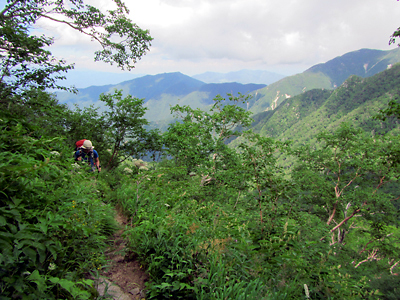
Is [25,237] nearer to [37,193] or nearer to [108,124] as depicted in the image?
[37,193]

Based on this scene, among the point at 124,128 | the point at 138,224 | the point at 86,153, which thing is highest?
the point at 124,128

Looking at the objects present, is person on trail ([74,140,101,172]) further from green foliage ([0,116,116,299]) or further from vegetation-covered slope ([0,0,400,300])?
green foliage ([0,116,116,299])

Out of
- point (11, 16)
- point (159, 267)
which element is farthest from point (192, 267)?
point (11, 16)

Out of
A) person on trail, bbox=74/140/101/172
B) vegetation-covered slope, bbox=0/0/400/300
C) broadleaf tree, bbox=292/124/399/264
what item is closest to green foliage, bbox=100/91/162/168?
vegetation-covered slope, bbox=0/0/400/300

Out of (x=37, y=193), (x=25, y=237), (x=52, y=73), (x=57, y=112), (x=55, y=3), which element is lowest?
(x=25, y=237)

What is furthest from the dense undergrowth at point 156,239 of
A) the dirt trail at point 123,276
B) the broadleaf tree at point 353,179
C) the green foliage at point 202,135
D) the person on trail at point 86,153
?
the broadleaf tree at point 353,179

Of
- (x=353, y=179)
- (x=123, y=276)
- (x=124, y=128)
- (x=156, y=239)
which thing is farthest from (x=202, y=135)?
(x=353, y=179)

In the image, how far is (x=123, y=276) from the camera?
321 centimetres

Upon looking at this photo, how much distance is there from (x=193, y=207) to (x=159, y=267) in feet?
5.10

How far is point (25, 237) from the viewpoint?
1.82 metres

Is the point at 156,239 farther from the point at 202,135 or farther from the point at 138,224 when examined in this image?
the point at 202,135

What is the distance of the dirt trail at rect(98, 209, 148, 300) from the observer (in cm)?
282

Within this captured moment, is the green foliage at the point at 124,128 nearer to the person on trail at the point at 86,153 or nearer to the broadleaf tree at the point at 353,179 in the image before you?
the person on trail at the point at 86,153

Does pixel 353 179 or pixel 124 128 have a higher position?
pixel 124 128
